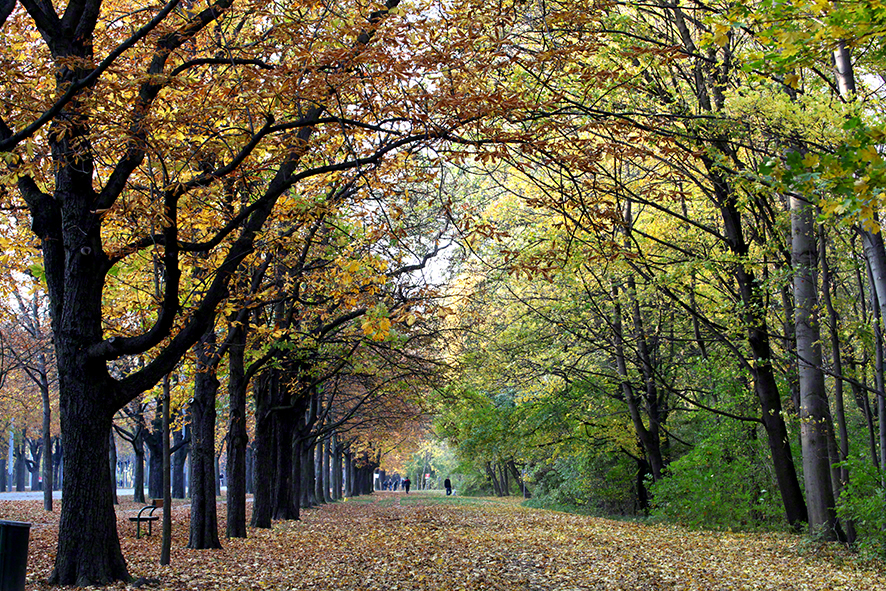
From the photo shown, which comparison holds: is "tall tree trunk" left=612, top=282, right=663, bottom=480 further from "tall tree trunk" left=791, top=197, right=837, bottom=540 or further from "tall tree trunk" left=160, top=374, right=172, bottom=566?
"tall tree trunk" left=160, top=374, right=172, bottom=566

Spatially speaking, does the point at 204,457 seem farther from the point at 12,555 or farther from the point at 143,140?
the point at 143,140

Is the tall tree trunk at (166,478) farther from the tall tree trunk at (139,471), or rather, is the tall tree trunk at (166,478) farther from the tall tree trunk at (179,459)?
the tall tree trunk at (179,459)

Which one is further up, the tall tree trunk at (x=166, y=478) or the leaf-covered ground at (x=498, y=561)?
the tall tree trunk at (x=166, y=478)

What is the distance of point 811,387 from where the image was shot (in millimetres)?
11891

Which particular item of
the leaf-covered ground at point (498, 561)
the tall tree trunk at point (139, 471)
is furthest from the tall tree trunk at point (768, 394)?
the tall tree trunk at point (139, 471)

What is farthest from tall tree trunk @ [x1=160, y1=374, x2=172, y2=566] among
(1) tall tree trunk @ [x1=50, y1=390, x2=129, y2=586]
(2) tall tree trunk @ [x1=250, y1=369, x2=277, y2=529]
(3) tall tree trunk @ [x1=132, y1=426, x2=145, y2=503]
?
(3) tall tree trunk @ [x1=132, y1=426, x2=145, y2=503]

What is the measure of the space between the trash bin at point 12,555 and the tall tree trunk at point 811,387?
11031mm

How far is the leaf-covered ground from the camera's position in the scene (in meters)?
8.54

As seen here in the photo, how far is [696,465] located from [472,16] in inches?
531

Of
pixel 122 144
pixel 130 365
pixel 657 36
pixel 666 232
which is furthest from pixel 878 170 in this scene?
pixel 130 365

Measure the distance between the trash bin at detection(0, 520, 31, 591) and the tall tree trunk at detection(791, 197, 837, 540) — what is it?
11.0 meters

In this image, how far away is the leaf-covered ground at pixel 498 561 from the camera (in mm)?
8539

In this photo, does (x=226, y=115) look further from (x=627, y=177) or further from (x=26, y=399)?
(x=26, y=399)

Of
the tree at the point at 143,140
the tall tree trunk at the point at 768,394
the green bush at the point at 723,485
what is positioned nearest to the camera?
the tree at the point at 143,140
